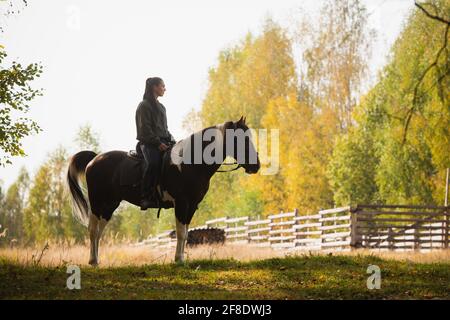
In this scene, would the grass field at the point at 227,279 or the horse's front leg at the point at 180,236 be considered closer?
the grass field at the point at 227,279

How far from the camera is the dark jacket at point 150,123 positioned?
10.9 m

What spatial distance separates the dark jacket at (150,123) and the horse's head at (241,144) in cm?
109

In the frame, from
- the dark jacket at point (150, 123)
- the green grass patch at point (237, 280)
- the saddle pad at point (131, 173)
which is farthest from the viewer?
the saddle pad at point (131, 173)

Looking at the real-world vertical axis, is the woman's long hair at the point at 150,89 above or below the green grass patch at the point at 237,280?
above

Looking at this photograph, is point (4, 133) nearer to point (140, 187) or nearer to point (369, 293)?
point (140, 187)

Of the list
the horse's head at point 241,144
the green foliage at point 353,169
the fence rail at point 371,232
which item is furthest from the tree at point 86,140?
the horse's head at point 241,144

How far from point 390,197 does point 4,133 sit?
19.4 metres

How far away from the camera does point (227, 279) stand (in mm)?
9609

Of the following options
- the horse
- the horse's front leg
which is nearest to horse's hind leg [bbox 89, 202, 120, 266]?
the horse

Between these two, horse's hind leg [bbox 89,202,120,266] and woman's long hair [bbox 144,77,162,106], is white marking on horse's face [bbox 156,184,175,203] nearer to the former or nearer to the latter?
horse's hind leg [bbox 89,202,120,266]

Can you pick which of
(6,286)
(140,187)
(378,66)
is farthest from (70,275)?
(378,66)

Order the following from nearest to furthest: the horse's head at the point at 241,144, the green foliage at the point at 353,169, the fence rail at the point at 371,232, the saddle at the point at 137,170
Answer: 1. the horse's head at the point at 241,144
2. the saddle at the point at 137,170
3. the fence rail at the point at 371,232
4. the green foliage at the point at 353,169

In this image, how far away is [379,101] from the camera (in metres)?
30.4

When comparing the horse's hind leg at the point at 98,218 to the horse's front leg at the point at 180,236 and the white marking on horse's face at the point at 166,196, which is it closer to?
the white marking on horse's face at the point at 166,196
